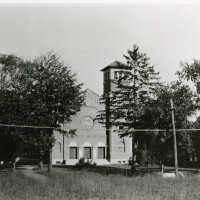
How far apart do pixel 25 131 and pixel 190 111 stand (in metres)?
14.8

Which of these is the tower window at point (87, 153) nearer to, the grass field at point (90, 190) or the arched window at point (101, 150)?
the arched window at point (101, 150)

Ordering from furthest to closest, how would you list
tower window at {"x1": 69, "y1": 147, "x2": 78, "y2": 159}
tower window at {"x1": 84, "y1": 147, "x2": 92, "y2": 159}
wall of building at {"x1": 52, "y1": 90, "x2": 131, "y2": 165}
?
tower window at {"x1": 84, "y1": 147, "x2": 92, "y2": 159} → tower window at {"x1": 69, "y1": 147, "x2": 78, "y2": 159} → wall of building at {"x1": 52, "y1": 90, "x2": 131, "y2": 165}

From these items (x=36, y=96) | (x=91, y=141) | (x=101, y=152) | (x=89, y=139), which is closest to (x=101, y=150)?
(x=101, y=152)

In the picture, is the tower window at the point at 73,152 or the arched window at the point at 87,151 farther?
the arched window at the point at 87,151

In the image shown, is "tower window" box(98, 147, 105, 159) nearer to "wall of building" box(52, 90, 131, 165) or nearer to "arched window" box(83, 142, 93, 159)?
"wall of building" box(52, 90, 131, 165)

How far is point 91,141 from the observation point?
171ft

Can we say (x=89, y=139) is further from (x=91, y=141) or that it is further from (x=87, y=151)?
(x=87, y=151)

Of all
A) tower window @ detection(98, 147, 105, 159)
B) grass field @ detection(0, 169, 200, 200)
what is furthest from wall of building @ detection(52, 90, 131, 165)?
grass field @ detection(0, 169, 200, 200)

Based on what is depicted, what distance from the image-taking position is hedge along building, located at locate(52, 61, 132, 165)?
50.7 meters

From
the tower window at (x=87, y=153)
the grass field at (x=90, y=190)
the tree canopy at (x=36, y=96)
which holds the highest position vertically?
the tree canopy at (x=36, y=96)

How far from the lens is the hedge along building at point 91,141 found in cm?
5072

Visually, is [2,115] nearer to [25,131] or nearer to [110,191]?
[25,131]

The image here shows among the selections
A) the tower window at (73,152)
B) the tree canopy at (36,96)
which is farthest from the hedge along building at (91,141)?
the tree canopy at (36,96)

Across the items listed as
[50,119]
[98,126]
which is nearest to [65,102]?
[50,119]
